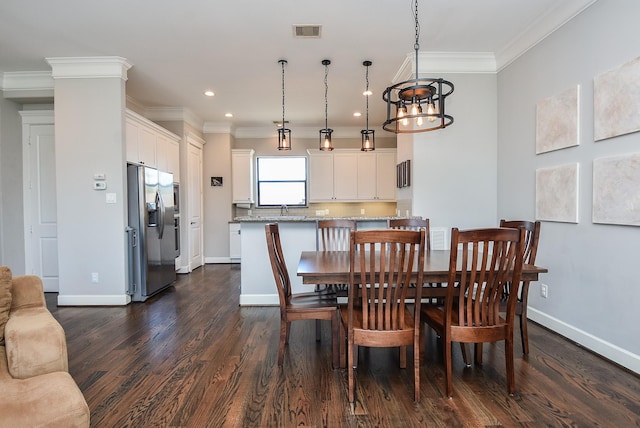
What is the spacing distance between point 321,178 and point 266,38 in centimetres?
361

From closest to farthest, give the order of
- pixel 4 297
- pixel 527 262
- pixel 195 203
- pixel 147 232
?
1. pixel 4 297
2. pixel 527 262
3. pixel 147 232
4. pixel 195 203

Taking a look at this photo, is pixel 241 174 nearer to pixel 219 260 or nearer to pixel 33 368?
pixel 219 260

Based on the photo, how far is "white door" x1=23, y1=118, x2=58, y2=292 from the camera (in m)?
4.30

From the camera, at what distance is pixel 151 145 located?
4613mm

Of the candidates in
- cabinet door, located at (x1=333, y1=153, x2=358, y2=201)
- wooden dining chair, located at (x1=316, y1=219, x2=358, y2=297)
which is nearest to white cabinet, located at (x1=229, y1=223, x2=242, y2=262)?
cabinet door, located at (x1=333, y1=153, x2=358, y2=201)

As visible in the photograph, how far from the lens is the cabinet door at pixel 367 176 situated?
664 centimetres

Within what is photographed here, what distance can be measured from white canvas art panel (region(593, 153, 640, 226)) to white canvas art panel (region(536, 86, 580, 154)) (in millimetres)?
358

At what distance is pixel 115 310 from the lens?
3.63 meters

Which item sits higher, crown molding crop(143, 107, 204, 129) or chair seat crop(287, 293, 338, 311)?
crown molding crop(143, 107, 204, 129)

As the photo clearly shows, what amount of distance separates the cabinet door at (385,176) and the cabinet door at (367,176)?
0.07 m

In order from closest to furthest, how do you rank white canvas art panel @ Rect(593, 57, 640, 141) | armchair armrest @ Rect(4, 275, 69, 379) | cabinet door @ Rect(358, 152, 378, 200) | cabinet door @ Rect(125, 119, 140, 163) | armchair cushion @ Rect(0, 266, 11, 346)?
armchair armrest @ Rect(4, 275, 69, 379)
armchair cushion @ Rect(0, 266, 11, 346)
white canvas art panel @ Rect(593, 57, 640, 141)
cabinet door @ Rect(125, 119, 140, 163)
cabinet door @ Rect(358, 152, 378, 200)

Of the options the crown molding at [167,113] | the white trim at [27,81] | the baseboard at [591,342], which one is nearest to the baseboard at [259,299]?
the baseboard at [591,342]

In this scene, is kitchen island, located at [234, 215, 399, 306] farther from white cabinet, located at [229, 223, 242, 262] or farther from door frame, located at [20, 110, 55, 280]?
door frame, located at [20, 110, 55, 280]

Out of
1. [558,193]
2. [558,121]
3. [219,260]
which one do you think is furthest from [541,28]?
[219,260]
